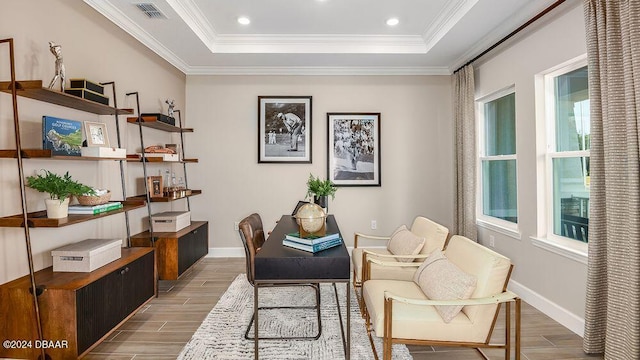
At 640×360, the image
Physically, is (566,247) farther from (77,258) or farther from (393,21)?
(77,258)

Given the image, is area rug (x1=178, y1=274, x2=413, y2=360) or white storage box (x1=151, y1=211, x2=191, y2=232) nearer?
area rug (x1=178, y1=274, x2=413, y2=360)

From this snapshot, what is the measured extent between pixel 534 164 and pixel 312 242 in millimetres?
2403

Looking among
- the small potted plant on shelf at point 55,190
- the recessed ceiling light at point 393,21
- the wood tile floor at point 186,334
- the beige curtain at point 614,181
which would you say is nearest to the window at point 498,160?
the wood tile floor at point 186,334

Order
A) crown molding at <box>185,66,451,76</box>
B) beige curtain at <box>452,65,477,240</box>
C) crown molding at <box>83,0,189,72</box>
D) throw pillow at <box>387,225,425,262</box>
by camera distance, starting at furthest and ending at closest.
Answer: crown molding at <box>185,66,451,76</box>
beige curtain at <box>452,65,477,240</box>
crown molding at <box>83,0,189,72</box>
throw pillow at <box>387,225,425,262</box>

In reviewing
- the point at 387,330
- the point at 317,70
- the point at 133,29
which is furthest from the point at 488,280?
the point at 133,29

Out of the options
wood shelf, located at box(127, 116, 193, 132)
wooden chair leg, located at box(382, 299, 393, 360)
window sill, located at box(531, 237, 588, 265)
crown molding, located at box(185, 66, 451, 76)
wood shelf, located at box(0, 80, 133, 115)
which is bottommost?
wooden chair leg, located at box(382, 299, 393, 360)

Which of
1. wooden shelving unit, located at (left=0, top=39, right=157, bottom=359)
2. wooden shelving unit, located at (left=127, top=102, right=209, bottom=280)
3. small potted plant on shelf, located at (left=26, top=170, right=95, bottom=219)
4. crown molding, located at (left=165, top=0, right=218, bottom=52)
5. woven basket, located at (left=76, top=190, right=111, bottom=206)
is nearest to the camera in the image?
wooden shelving unit, located at (left=0, top=39, right=157, bottom=359)

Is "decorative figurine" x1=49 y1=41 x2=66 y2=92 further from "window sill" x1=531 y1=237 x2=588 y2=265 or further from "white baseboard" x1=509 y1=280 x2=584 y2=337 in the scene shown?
"white baseboard" x1=509 y1=280 x2=584 y2=337

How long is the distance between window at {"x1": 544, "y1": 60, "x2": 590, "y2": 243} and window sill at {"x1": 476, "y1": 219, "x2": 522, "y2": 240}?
35cm

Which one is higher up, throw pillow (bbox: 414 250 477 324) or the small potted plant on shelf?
the small potted plant on shelf

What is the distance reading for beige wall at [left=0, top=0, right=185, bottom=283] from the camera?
2084 millimetres

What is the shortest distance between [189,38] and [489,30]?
3260mm

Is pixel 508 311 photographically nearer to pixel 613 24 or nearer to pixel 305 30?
pixel 613 24

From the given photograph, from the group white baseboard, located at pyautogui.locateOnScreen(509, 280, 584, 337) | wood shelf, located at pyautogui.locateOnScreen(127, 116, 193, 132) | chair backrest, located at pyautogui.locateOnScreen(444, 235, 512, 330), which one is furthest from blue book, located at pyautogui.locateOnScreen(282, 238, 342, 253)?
wood shelf, located at pyautogui.locateOnScreen(127, 116, 193, 132)
